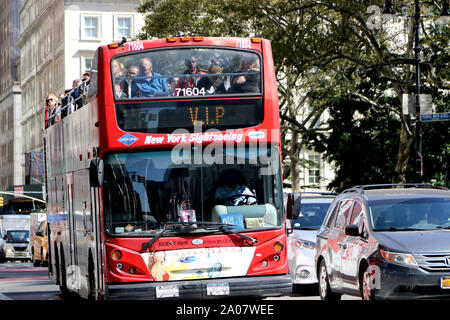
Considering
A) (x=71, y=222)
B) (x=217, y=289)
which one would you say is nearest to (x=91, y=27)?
(x=71, y=222)

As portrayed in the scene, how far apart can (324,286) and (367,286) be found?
2923 mm

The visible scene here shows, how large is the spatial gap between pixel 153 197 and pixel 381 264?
2929 mm

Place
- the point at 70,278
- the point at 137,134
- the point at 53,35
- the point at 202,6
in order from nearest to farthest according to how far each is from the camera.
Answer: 1. the point at 137,134
2. the point at 70,278
3. the point at 202,6
4. the point at 53,35

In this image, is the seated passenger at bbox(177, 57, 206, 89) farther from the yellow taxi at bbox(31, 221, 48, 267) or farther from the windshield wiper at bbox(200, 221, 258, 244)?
the yellow taxi at bbox(31, 221, 48, 267)

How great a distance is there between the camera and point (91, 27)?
275 ft

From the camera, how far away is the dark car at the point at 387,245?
12008 millimetres

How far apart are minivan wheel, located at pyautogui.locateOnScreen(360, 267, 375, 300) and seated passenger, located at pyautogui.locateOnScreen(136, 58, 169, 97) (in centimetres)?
341

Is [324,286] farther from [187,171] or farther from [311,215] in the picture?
[311,215]

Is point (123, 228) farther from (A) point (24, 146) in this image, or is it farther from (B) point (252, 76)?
(A) point (24, 146)

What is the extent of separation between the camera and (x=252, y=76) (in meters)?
13.8

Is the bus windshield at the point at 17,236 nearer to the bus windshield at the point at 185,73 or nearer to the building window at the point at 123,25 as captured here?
the building window at the point at 123,25

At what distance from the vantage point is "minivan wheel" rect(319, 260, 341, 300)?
15336 millimetres

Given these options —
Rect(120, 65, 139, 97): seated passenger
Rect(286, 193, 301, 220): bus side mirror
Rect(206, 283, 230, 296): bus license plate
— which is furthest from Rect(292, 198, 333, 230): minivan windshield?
Rect(120, 65, 139, 97): seated passenger
